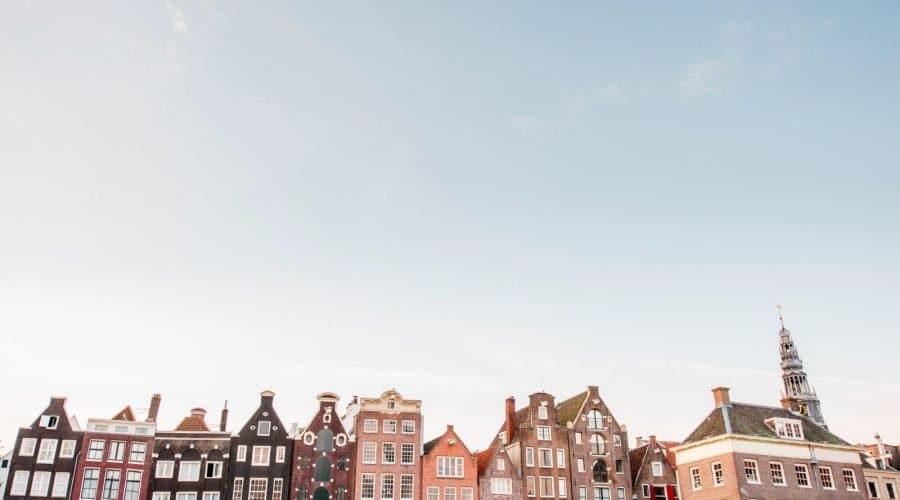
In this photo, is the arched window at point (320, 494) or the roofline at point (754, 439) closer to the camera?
the roofline at point (754, 439)

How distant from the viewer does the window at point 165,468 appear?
62844 mm

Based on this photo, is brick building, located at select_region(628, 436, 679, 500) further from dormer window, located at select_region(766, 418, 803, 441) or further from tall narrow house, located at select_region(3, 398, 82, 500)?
tall narrow house, located at select_region(3, 398, 82, 500)

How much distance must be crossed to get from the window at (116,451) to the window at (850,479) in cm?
6452

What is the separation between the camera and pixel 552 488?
69000 millimetres

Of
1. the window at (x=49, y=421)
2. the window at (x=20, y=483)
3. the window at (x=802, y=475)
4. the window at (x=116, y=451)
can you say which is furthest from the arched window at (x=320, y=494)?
the window at (x=802, y=475)

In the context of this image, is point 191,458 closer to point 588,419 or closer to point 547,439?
point 547,439

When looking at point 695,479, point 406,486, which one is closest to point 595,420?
point 695,479

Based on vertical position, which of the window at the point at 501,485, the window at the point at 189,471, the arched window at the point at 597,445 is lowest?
the window at the point at 501,485

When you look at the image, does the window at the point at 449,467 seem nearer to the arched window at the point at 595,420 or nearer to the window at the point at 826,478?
the arched window at the point at 595,420

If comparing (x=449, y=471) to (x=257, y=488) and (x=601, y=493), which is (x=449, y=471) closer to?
(x=601, y=493)

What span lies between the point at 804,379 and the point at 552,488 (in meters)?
73.6

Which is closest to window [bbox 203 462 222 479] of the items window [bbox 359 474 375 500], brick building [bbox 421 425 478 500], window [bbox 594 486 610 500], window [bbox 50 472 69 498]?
window [bbox 50 472 69 498]

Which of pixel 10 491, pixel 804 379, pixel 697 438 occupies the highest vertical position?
pixel 804 379

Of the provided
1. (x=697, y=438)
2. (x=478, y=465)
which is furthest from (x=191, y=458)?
(x=697, y=438)
